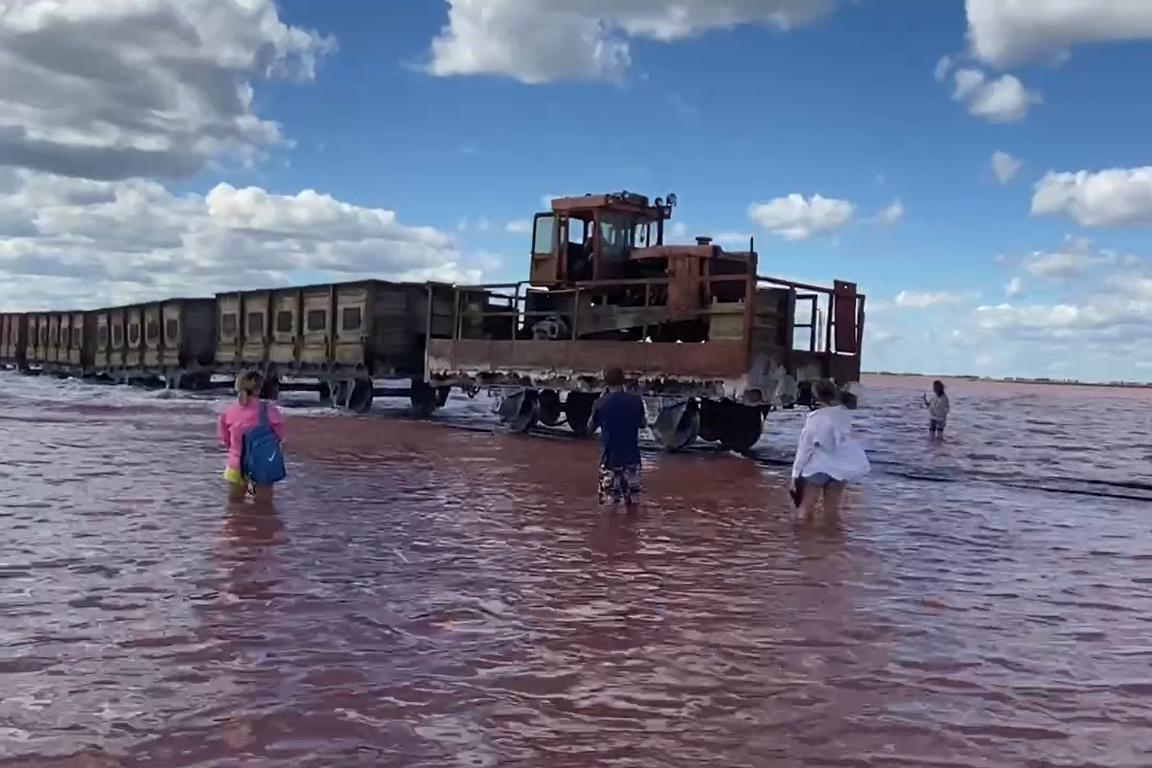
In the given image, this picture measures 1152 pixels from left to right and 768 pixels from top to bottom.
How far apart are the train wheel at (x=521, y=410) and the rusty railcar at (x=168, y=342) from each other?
43.6 ft

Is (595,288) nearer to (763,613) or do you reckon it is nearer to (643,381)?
(643,381)

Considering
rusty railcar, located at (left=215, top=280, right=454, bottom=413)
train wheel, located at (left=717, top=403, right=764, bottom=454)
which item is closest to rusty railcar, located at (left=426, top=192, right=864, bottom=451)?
train wheel, located at (left=717, top=403, right=764, bottom=454)

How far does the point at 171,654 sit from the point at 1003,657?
3769 millimetres

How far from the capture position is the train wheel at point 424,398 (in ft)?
75.8

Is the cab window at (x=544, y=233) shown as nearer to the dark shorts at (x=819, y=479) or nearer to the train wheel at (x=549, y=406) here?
the train wheel at (x=549, y=406)

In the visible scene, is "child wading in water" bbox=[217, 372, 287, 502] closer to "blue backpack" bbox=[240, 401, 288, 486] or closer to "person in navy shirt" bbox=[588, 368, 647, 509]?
"blue backpack" bbox=[240, 401, 288, 486]

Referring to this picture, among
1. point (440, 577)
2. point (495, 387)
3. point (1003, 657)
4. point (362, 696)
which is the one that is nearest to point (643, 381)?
point (495, 387)

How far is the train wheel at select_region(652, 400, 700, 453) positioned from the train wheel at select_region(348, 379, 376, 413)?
8.82 meters

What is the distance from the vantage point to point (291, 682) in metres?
4.49

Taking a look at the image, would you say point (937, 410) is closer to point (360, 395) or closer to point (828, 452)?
point (360, 395)

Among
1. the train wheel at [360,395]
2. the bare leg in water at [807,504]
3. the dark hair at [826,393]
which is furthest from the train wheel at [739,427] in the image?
the train wheel at [360,395]

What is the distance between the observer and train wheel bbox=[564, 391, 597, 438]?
18484 mm

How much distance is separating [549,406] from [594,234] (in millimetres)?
3135

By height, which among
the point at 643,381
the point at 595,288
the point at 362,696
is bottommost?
the point at 362,696
